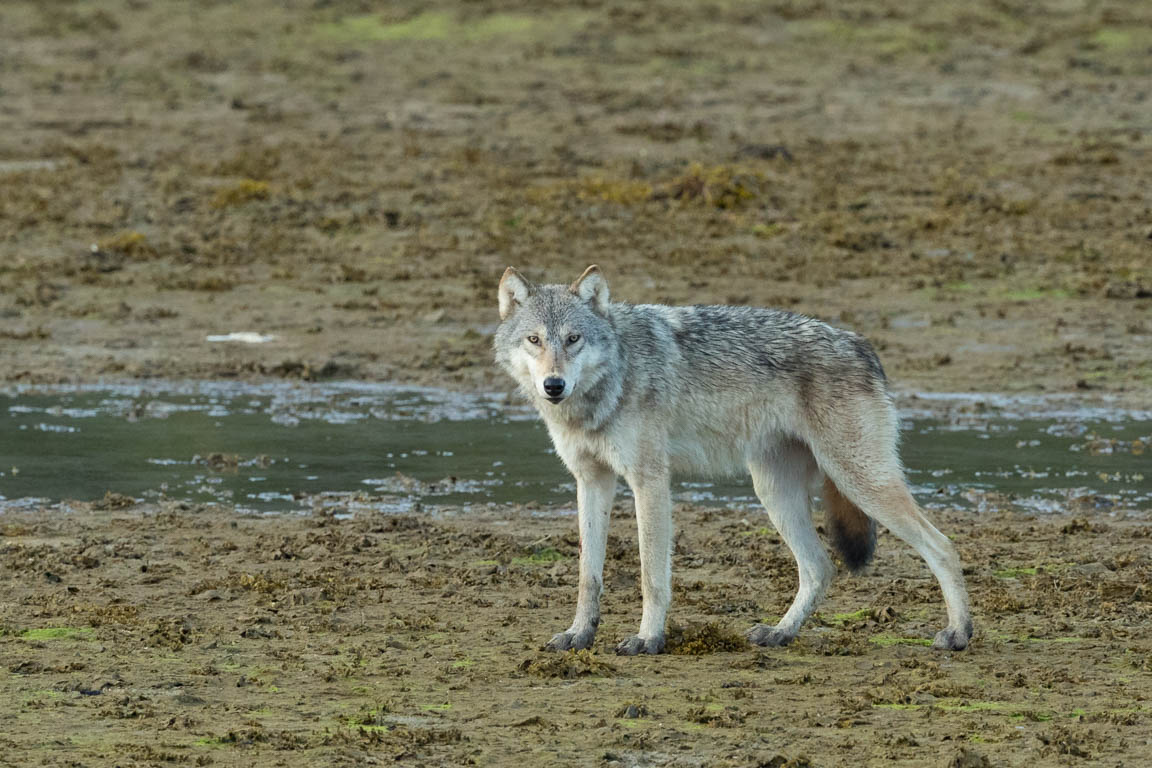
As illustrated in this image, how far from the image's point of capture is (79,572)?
26.5ft

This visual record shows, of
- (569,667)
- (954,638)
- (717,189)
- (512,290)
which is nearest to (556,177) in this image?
(717,189)

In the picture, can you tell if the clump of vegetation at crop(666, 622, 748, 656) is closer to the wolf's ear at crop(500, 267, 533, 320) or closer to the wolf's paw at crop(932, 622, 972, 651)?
the wolf's paw at crop(932, 622, 972, 651)

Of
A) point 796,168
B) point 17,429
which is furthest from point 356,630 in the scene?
point 796,168

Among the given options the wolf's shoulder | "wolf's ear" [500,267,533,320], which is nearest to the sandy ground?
the wolf's shoulder

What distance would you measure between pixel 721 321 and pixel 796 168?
1333 cm

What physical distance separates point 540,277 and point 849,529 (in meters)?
9.32

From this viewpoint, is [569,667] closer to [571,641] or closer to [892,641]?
[571,641]

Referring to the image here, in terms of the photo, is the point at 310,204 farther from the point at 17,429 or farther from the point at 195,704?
the point at 195,704

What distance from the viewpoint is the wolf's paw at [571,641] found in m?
6.76

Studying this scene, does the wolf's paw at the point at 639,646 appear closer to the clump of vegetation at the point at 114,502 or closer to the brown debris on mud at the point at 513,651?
the brown debris on mud at the point at 513,651

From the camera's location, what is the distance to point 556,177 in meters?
20.0

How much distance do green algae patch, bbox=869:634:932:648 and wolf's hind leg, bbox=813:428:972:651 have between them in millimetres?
118

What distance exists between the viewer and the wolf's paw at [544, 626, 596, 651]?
6762mm

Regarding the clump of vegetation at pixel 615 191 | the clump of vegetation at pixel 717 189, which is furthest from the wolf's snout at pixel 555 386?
the clump of vegetation at pixel 717 189
